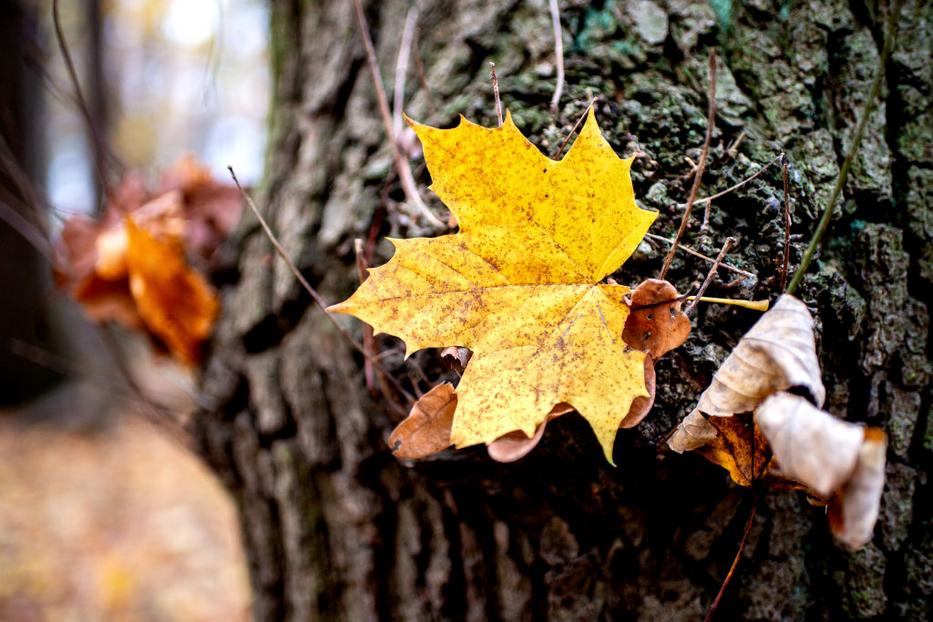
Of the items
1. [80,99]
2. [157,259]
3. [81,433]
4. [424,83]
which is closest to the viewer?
[424,83]

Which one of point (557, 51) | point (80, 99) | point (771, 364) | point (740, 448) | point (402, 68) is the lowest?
point (740, 448)

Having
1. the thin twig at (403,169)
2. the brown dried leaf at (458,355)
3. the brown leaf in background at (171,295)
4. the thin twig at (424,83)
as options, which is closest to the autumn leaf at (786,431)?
the brown dried leaf at (458,355)

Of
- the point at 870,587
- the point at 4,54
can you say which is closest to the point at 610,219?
the point at 870,587

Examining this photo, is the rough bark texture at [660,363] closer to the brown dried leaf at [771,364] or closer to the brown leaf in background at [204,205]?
the brown dried leaf at [771,364]

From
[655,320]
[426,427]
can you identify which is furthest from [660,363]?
[426,427]

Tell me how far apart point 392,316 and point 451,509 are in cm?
45

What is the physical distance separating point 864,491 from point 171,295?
4.25 ft

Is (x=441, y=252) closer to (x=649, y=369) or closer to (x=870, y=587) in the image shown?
(x=649, y=369)

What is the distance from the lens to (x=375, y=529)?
1058 millimetres

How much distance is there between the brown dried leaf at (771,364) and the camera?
0.57 metres

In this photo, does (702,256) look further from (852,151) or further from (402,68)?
(402,68)

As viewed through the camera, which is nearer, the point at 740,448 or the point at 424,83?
the point at 740,448

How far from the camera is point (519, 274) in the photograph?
683 mm

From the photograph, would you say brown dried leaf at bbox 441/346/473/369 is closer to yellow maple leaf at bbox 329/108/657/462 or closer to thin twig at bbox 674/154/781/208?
yellow maple leaf at bbox 329/108/657/462
